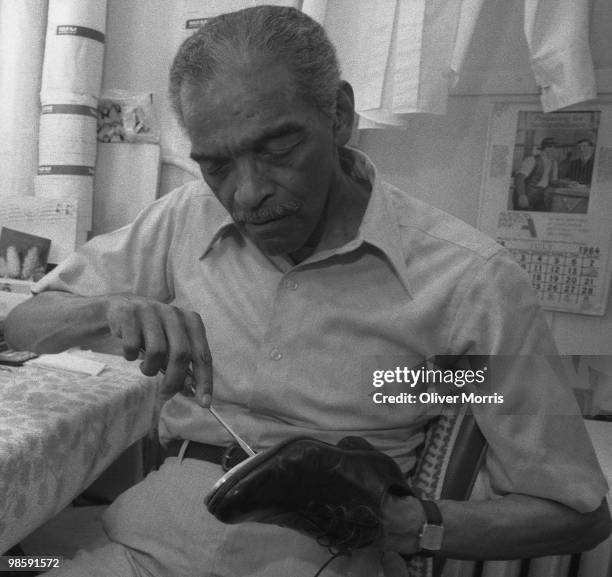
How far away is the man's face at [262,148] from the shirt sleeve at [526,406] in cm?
25

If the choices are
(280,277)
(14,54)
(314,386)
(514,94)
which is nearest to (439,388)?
(314,386)

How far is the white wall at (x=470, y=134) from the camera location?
4.32ft

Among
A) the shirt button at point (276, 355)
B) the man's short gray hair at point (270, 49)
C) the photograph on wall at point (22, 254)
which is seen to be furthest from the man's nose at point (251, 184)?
the photograph on wall at point (22, 254)

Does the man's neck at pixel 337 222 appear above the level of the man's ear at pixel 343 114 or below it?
below

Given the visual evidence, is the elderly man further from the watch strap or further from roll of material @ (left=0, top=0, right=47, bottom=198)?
roll of material @ (left=0, top=0, right=47, bottom=198)

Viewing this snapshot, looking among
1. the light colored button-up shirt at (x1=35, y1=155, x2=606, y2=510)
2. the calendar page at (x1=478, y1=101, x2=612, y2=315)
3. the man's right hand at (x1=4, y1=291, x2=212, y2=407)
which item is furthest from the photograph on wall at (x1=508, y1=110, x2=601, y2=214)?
the man's right hand at (x1=4, y1=291, x2=212, y2=407)

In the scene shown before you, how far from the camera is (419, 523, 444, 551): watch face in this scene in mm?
648

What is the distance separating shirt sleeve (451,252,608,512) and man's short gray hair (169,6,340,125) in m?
0.33

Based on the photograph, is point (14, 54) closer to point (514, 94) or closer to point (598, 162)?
point (514, 94)

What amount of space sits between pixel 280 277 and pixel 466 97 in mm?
859

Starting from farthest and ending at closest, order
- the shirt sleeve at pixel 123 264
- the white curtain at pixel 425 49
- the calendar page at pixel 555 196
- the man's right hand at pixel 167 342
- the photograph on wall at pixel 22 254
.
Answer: the photograph on wall at pixel 22 254
the calendar page at pixel 555 196
the white curtain at pixel 425 49
the shirt sleeve at pixel 123 264
the man's right hand at pixel 167 342

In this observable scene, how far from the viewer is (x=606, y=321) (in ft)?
4.33

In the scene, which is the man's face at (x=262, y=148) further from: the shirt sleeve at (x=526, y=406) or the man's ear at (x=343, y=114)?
the shirt sleeve at (x=526, y=406)

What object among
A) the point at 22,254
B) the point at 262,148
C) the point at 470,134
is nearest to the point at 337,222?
the point at 262,148
